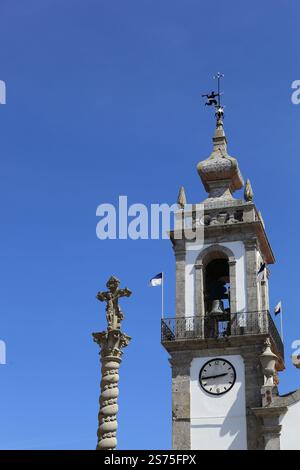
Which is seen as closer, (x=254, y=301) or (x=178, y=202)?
(x=254, y=301)

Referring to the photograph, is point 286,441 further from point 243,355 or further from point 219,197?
point 219,197

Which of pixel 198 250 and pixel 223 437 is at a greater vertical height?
pixel 198 250

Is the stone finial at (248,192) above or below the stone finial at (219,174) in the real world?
below

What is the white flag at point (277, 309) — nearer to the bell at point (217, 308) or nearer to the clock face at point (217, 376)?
the bell at point (217, 308)

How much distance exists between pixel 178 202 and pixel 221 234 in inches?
91.5

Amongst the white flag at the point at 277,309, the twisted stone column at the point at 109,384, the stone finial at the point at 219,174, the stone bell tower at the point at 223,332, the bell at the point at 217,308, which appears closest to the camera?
the twisted stone column at the point at 109,384

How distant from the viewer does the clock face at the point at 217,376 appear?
98.0ft

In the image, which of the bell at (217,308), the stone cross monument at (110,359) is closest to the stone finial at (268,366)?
the bell at (217,308)

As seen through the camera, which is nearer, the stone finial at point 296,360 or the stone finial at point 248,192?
the stone finial at point 296,360

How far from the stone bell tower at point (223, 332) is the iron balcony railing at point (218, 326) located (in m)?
0.03

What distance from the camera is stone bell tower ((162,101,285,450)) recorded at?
29234 mm
